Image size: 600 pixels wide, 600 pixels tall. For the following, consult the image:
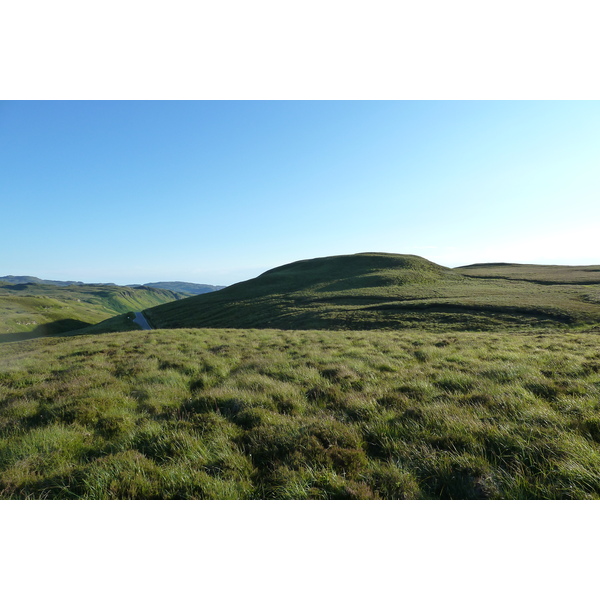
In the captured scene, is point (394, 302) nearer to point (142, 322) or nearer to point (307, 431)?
point (307, 431)

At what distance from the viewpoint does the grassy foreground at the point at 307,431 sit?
3.80m

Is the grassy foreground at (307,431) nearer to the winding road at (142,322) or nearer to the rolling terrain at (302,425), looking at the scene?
the rolling terrain at (302,425)

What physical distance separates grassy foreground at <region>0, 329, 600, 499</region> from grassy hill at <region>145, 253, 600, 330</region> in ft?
80.6

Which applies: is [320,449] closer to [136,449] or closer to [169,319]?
[136,449]

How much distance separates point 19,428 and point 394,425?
737 cm

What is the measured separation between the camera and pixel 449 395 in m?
6.68

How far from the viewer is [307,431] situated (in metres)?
5.25

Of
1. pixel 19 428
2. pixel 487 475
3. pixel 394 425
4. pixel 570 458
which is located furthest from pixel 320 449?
pixel 19 428

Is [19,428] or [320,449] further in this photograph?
[19,428]

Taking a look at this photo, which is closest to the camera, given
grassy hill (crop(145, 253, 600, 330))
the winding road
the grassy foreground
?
the grassy foreground

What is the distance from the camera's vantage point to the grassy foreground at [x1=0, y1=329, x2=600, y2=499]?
3.80 m

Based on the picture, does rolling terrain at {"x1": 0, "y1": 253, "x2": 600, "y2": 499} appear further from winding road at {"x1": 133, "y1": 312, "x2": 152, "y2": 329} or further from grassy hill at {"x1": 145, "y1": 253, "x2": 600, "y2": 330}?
winding road at {"x1": 133, "y1": 312, "x2": 152, "y2": 329}

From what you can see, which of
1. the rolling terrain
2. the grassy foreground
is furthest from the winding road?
the grassy foreground

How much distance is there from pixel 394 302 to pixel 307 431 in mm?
42606
